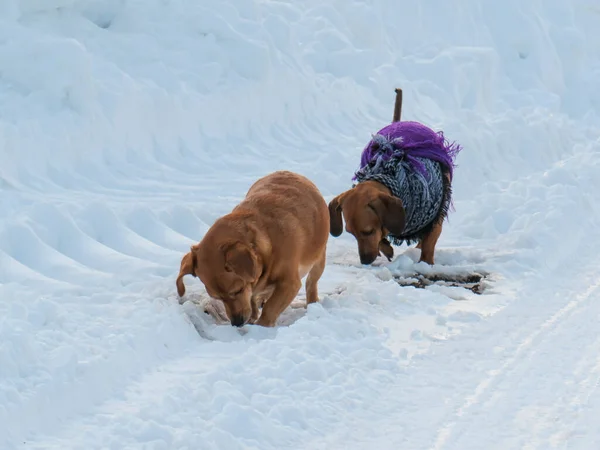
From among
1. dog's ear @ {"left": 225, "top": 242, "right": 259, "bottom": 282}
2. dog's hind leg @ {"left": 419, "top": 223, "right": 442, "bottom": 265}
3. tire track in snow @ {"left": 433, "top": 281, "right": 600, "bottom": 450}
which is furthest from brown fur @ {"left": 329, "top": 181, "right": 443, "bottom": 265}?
dog's ear @ {"left": 225, "top": 242, "right": 259, "bottom": 282}

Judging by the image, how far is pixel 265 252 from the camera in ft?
16.1

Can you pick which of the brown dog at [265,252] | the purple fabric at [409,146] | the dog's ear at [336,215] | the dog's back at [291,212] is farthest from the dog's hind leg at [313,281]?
the purple fabric at [409,146]

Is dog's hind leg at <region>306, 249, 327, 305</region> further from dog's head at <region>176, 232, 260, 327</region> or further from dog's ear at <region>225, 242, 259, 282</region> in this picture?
dog's ear at <region>225, 242, 259, 282</region>

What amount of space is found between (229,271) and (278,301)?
418 millimetres

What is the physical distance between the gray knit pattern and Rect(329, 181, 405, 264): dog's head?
17cm

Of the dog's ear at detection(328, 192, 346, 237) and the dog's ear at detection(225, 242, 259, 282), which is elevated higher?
the dog's ear at detection(225, 242, 259, 282)

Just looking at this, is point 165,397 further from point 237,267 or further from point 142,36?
point 142,36

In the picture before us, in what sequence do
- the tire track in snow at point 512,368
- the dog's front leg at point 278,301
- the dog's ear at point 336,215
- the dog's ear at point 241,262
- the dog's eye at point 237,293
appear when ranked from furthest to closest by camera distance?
the dog's ear at point 336,215 < the dog's front leg at point 278,301 < the dog's eye at point 237,293 < the dog's ear at point 241,262 < the tire track in snow at point 512,368

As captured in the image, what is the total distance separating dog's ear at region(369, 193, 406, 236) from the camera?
21.1 feet

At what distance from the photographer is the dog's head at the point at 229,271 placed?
15.4 ft

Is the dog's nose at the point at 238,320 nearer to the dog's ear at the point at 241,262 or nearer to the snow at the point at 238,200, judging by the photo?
the snow at the point at 238,200

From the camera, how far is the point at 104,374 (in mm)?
4016

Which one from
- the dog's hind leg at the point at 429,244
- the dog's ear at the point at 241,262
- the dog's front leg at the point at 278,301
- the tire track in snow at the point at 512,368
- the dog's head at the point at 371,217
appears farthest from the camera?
the dog's hind leg at the point at 429,244

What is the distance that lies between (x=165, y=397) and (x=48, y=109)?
445 cm
